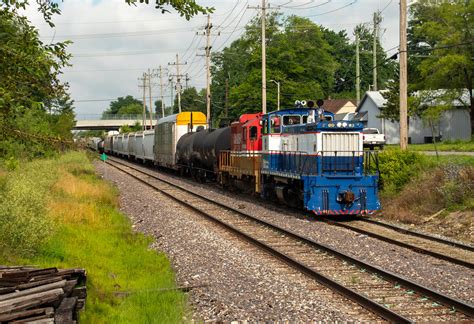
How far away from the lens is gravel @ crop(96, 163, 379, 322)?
24.9ft

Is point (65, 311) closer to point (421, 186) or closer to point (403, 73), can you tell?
point (421, 186)

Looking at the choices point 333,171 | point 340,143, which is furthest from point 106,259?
point 340,143

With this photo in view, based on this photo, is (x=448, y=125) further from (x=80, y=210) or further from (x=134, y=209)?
(x=80, y=210)

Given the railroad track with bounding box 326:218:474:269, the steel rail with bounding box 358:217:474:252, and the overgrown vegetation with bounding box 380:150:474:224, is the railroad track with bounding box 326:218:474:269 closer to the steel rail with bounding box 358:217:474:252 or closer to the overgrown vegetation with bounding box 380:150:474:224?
the steel rail with bounding box 358:217:474:252

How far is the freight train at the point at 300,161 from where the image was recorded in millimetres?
16328

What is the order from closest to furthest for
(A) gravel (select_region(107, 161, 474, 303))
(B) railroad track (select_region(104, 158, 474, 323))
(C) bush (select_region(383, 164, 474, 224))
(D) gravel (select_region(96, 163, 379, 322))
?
1. (B) railroad track (select_region(104, 158, 474, 323))
2. (D) gravel (select_region(96, 163, 379, 322))
3. (A) gravel (select_region(107, 161, 474, 303))
4. (C) bush (select_region(383, 164, 474, 224))

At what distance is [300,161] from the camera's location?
1730cm

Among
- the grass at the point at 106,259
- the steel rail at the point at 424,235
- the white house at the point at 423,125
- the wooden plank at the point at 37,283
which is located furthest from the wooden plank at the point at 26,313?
the white house at the point at 423,125

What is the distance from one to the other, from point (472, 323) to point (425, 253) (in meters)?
4.62

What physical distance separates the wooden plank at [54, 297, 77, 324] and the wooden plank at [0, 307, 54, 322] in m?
0.12

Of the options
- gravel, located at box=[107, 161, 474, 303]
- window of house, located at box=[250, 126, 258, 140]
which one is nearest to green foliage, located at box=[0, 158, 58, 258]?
gravel, located at box=[107, 161, 474, 303]

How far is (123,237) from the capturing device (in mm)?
13672

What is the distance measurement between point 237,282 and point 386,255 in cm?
349

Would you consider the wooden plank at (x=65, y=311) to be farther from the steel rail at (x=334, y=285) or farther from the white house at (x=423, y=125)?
the white house at (x=423, y=125)
